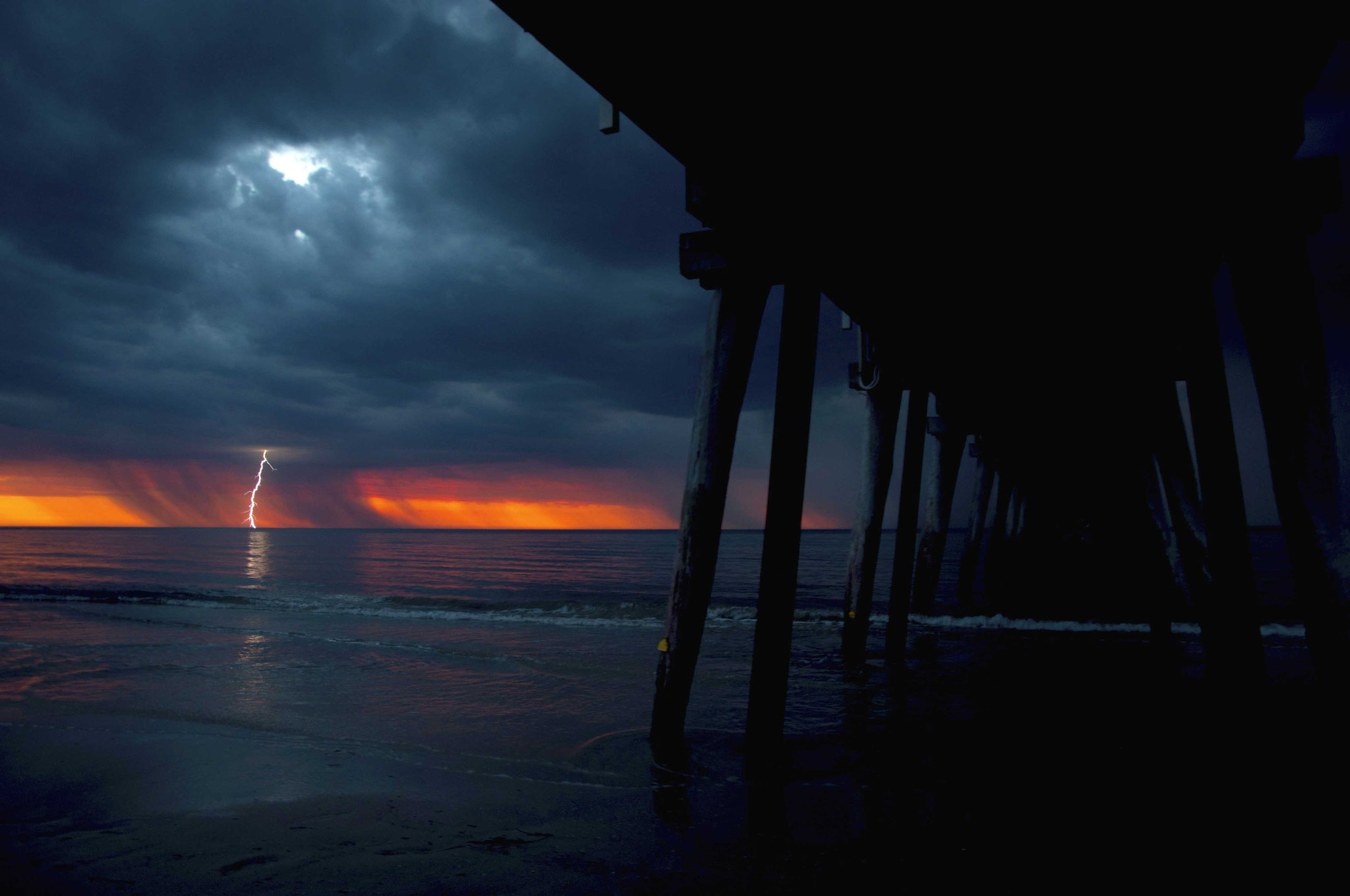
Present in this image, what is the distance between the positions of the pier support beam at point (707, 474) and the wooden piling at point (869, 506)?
4.22 m

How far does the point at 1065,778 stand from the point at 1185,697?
3.94 meters

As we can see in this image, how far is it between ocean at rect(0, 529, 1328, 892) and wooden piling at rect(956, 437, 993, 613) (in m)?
0.87

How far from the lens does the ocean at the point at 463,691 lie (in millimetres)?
4574

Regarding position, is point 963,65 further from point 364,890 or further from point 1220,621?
point 364,890

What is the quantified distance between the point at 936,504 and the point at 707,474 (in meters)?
9.86

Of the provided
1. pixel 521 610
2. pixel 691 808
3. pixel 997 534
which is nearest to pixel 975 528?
pixel 997 534

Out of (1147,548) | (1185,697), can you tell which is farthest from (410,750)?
(1147,548)

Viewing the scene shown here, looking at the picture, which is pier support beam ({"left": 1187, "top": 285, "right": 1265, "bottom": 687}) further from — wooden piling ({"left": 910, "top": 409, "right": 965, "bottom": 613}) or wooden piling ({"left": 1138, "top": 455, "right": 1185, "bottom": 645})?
wooden piling ({"left": 910, "top": 409, "right": 965, "bottom": 613})

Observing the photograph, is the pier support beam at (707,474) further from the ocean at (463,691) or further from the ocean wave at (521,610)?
the ocean wave at (521,610)

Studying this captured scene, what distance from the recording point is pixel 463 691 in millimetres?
7824

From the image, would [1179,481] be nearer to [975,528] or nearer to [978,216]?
[978,216]

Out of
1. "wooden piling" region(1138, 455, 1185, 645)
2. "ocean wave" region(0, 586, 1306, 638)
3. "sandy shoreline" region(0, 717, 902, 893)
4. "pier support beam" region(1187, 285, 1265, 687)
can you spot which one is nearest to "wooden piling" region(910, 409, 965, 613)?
"ocean wave" region(0, 586, 1306, 638)

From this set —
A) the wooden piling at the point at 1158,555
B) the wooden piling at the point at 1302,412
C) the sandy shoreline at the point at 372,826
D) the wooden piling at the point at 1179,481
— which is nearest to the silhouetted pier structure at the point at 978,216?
the wooden piling at the point at 1302,412

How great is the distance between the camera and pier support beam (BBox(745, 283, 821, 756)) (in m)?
4.12
